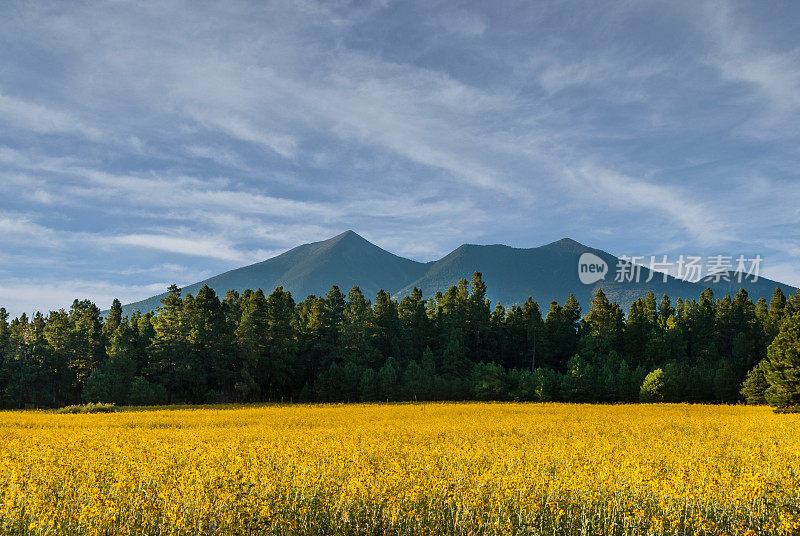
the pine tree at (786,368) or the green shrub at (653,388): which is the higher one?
the pine tree at (786,368)

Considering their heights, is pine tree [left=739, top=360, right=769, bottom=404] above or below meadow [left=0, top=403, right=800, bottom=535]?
below

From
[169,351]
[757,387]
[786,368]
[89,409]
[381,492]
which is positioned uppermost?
[169,351]

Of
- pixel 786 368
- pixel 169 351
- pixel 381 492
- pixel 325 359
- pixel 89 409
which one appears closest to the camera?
pixel 381 492

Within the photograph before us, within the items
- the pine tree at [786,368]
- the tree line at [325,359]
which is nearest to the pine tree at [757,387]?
the tree line at [325,359]

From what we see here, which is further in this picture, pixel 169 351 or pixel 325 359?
pixel 325 359

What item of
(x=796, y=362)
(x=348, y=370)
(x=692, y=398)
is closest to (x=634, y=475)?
(x=796, y=362)

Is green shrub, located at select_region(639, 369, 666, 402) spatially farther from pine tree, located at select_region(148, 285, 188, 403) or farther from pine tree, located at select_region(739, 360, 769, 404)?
pine tree, located at select_region(148, 285, 188, 403)

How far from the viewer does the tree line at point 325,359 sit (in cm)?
6175

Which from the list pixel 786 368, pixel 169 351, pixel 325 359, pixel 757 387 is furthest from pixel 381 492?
pixel 757 387

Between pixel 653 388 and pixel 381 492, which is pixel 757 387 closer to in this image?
pixel 653 388

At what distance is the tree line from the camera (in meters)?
61.8

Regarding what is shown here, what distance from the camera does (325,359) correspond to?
2744 inches

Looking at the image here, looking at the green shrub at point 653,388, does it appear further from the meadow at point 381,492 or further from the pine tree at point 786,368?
the meadow at point 381,492

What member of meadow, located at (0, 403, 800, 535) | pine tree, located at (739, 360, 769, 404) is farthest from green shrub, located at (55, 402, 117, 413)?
pine tree, located at (739, 360, 769, 404)
